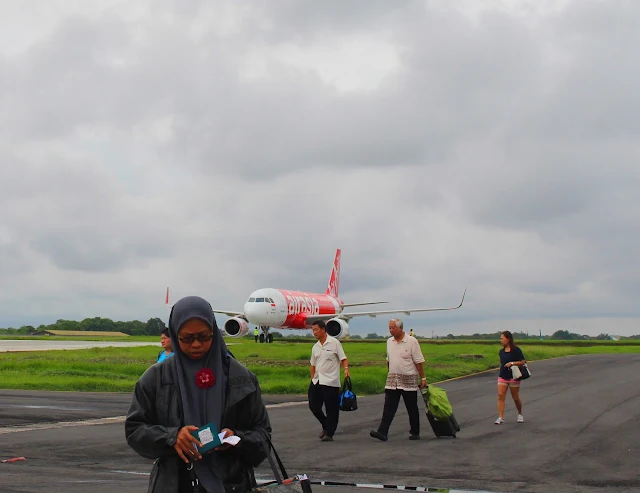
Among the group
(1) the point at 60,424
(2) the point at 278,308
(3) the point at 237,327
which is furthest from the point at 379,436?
(3) the point at 237,327

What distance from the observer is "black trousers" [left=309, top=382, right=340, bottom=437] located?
42.3ft

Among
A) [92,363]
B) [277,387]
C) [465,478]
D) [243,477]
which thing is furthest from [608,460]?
[92,363]

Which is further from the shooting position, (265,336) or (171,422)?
(265,336)

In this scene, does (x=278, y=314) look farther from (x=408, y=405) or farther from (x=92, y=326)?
(x=92, y=326)

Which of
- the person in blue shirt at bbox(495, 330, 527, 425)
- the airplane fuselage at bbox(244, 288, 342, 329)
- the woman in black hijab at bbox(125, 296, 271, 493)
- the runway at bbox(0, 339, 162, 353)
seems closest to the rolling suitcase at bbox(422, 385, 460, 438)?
the person in blue shirt at bbox(495, 330, 527, 425)

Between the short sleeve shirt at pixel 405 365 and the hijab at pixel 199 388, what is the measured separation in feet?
31.2

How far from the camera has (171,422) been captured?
3893mm

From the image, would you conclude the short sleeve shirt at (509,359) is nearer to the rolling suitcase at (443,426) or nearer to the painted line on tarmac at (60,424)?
the rolling suitcase at (443,426)

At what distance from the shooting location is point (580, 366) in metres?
32.4

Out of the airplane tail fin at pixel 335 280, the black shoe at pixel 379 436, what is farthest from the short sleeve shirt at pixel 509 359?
the airplane tail fin at pixel 335 280

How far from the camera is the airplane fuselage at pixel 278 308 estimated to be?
5194cm

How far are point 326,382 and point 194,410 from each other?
9357mm

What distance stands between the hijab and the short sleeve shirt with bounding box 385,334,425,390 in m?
9.50

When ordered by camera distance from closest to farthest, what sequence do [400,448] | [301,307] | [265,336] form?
[400,448] → [301,307] → [265,336]
